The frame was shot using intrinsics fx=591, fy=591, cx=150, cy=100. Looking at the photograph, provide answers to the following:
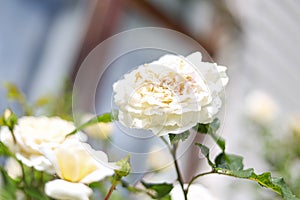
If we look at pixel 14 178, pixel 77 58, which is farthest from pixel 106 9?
pixel 14 178

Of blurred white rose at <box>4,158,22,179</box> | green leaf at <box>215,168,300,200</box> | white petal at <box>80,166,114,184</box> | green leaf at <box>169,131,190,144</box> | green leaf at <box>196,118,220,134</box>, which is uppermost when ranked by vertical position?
green leaf at <box>169,131,190,144</box>

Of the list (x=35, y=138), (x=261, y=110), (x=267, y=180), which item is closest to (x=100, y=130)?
(x=35, y=138)

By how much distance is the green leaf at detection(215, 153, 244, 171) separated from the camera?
63cm

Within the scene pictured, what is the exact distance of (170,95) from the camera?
0.55 metres

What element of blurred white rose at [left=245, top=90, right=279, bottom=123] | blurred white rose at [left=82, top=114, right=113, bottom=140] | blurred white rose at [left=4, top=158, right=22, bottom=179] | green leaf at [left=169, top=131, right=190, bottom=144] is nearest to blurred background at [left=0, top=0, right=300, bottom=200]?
blurred white rose at [left=245, top=90, right=279, bottom=123]

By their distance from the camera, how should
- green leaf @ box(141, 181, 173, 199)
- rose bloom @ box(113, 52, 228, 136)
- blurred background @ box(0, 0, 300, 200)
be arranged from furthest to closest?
blurred background @ box(0, 0, 300, 200)
green leaf @ box(141, 181, 173, 199)
rose bloom @ box(113, 52, 228, 136)

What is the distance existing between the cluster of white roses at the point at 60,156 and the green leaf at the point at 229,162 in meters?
0.13

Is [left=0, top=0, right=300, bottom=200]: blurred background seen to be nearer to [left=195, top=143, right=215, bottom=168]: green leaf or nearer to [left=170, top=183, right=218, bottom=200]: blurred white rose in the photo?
[left=170, top=183, right=218, bottom=200]: blurred white rose

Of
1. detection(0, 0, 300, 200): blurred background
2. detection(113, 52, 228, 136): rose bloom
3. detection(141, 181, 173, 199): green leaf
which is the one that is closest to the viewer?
detection(113, 52, 228, 136): rose bloom

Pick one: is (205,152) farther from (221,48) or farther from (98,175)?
(221,48)

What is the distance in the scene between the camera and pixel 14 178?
28.2 inches

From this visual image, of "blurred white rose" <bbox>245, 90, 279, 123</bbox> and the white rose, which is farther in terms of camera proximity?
"blurred white rose" <bbox>245, 90, 279, 123</bbox>

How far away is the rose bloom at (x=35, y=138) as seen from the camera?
611mm

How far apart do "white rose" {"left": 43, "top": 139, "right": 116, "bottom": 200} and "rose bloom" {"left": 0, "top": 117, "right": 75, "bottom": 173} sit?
22 millimetres
